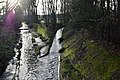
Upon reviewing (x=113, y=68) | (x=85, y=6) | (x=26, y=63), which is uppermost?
(x=85, y=6)

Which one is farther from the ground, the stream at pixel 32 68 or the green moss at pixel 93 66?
the green moss at pixel 93 66

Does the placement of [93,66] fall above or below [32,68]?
above

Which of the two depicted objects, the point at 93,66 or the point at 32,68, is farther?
the point at 32,68

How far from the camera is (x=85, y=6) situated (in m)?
40.4

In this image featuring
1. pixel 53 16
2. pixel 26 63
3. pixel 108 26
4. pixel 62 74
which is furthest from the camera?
pixel 53 16

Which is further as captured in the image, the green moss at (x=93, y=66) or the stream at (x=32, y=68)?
the stream at (x=32, y=68)

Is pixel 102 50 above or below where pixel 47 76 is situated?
above

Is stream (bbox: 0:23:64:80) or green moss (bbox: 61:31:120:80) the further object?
stream (bbox: 0:23:64:80)

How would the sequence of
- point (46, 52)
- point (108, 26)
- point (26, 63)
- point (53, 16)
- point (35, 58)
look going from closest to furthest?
point (108, 26) → point (26, 63) → point (35, 58) → point (46, 52) → point (53, 16)

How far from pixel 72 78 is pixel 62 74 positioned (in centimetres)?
236

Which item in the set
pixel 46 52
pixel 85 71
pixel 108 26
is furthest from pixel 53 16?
pixel 85 71

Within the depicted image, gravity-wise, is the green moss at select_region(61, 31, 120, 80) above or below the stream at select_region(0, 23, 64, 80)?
above

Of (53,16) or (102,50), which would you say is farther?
(53,16)

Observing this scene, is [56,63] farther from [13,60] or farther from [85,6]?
[85,6]
